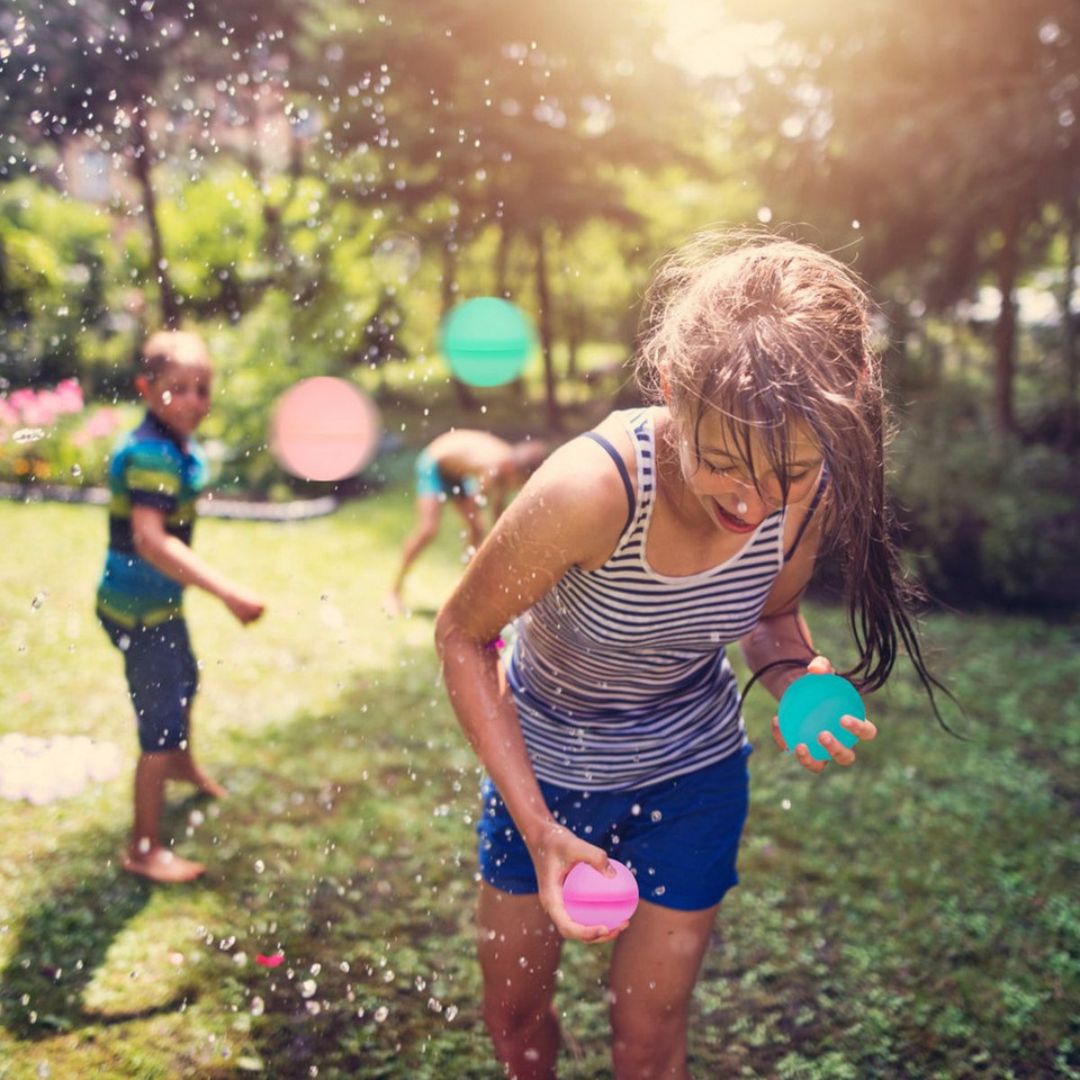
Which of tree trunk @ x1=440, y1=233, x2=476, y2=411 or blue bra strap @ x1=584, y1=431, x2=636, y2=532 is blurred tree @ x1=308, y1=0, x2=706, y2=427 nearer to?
blue bra strap @ x1=584, y1=431, x2=636, y2=532

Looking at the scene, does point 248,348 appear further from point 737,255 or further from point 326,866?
point 737,255

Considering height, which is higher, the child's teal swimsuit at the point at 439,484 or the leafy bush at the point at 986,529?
the child's teal swimsuit at the point at 439,484

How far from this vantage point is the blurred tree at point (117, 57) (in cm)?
725

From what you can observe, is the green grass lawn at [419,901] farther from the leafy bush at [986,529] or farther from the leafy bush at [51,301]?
the leafy bush at [51,301]

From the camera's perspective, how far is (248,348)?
11742mm

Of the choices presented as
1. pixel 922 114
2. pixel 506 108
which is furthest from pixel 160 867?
pixel 506 108

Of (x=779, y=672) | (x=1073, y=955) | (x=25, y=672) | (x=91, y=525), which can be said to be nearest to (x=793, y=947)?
(x=1073, y=955)

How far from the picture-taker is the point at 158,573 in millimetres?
3312

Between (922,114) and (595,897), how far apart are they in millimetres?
7560

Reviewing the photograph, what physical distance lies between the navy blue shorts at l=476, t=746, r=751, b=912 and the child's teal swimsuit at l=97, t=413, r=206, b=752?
1.67 metres

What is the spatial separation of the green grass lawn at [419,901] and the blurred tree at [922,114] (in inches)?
154

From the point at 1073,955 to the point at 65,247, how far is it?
1997 cm

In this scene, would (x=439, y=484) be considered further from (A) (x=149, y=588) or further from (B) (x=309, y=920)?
(B) (x=309, y=920)

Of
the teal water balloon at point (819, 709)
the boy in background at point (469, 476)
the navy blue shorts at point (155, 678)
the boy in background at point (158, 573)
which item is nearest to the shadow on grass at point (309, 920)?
the boy in background at point (158, 573)
